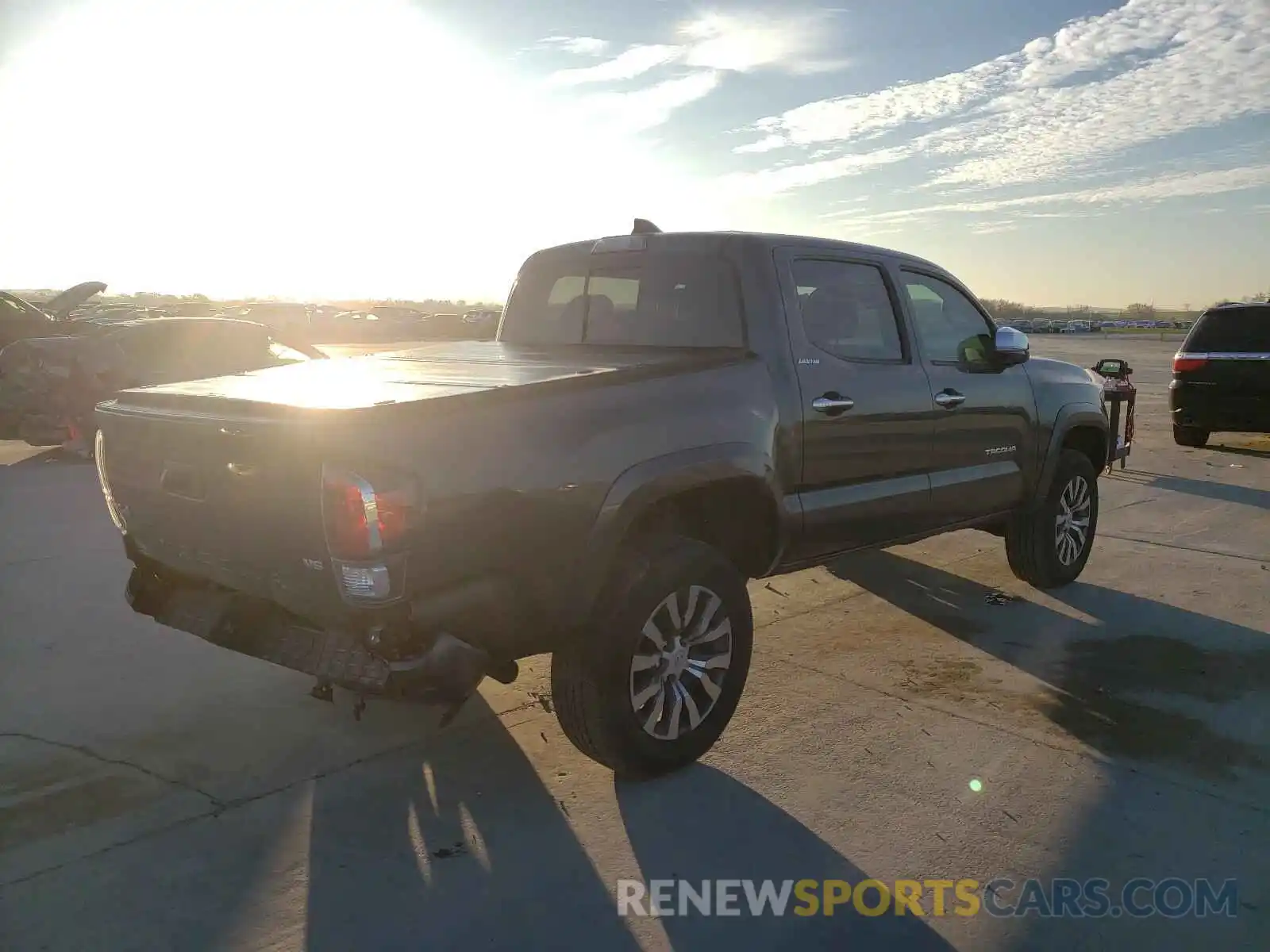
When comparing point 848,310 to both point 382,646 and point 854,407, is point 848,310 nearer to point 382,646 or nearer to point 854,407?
point 854,407

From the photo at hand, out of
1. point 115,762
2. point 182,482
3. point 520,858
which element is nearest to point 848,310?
point 520,858

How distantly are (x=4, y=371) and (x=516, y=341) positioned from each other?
333 inches

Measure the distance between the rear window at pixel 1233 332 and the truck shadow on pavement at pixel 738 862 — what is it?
11279 mm

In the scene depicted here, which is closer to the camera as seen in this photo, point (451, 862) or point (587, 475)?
point (451, 862)

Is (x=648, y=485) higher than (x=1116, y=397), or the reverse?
(x=648, y=485)

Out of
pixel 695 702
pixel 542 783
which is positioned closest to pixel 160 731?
pixel 542 783

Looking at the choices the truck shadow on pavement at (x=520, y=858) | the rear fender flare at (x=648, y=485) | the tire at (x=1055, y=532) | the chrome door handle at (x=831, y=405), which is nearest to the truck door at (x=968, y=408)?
the tire at (x=1055, y=532)

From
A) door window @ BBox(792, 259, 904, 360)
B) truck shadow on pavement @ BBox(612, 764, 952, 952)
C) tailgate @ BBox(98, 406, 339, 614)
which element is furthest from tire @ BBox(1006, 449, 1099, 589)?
tailgate @ BBox(98, 406, 339, 614)

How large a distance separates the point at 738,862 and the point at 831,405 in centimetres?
205

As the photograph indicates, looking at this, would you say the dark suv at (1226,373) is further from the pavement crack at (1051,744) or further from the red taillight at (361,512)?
the red taillight at (361,512)

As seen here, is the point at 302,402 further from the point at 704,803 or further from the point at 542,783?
the point at 704,803

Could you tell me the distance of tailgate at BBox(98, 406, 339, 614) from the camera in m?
2.93

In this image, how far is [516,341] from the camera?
531 cm

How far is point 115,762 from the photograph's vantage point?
12.5 feet
